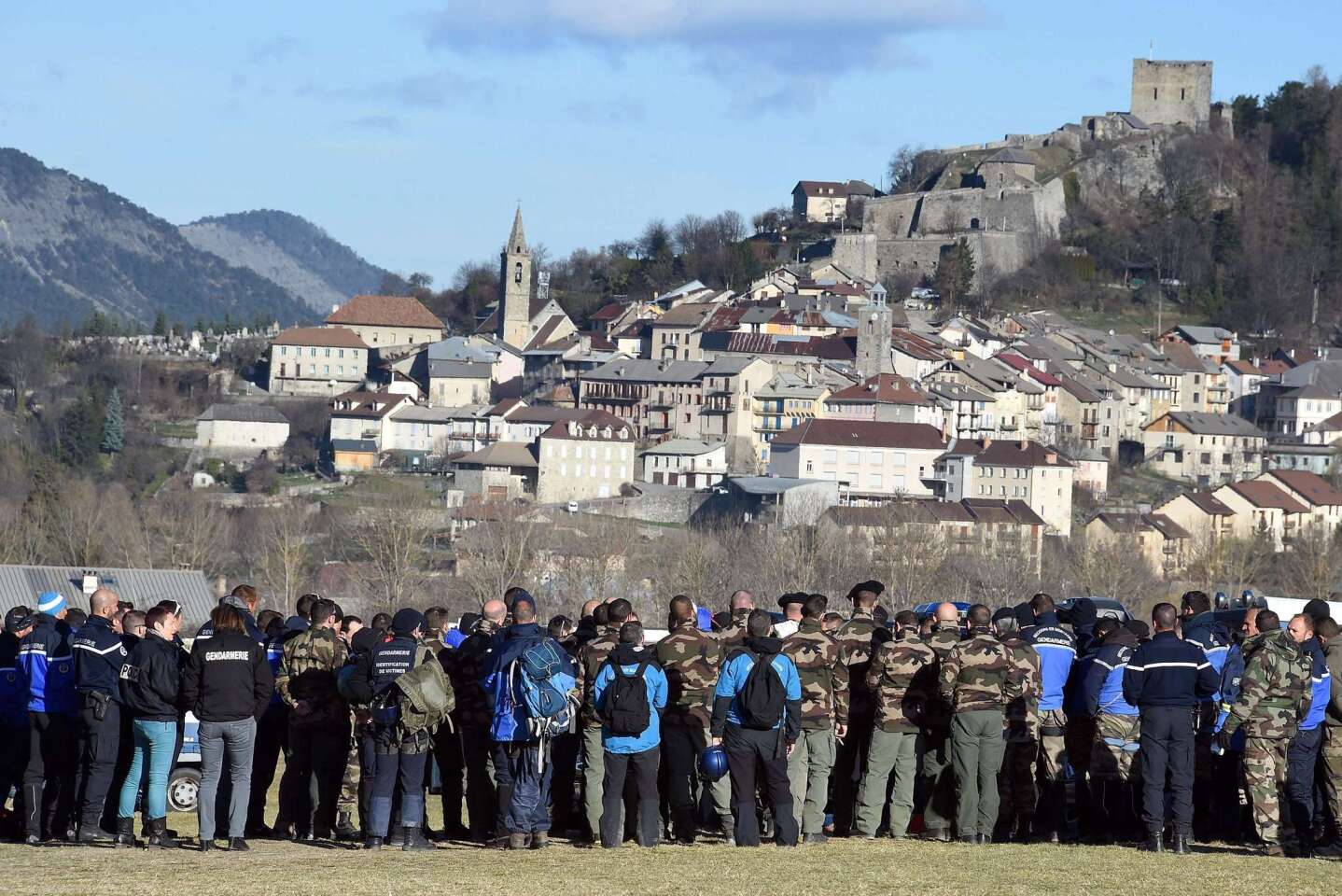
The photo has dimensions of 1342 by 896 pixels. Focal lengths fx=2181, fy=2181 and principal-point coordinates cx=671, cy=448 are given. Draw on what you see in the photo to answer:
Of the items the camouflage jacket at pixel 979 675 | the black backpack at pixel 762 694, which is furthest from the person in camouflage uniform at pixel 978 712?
the black backpack at pixel 762 694

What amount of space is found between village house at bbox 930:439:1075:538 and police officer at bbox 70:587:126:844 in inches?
3393

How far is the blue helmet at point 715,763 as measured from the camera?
1491 centimetres

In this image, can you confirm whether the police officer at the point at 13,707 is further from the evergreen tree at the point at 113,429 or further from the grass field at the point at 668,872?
the evergreen tree at the point at 113,429

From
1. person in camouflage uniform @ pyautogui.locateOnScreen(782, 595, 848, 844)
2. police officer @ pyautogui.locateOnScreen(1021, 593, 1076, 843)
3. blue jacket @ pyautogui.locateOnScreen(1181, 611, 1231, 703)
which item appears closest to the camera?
person in camouflage uniform @ pyautogui.locateOnScreen(782, 595, 848, 844)

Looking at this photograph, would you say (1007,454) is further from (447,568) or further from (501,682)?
(501,682)

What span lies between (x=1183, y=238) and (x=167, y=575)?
101643 mm

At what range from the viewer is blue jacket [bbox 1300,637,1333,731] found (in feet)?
47.6

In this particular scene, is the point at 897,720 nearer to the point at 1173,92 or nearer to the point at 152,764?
the point at 152,764

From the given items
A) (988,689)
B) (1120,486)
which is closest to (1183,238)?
(1120,486)

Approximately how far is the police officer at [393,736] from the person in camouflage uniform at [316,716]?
23.3 inches

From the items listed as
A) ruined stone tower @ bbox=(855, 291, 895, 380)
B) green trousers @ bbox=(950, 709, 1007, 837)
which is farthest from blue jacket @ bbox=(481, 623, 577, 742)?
ruined stone tower @ bbox=(855, 291, 895, 380)

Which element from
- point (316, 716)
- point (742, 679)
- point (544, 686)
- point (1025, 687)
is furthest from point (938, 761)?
point (316, 716)

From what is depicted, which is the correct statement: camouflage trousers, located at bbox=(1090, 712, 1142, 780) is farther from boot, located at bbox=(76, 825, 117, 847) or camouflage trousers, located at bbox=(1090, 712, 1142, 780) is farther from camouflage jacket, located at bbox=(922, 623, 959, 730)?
boot, located at bbox=(76, 825, 117, 847)

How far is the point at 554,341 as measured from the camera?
132125 mm
